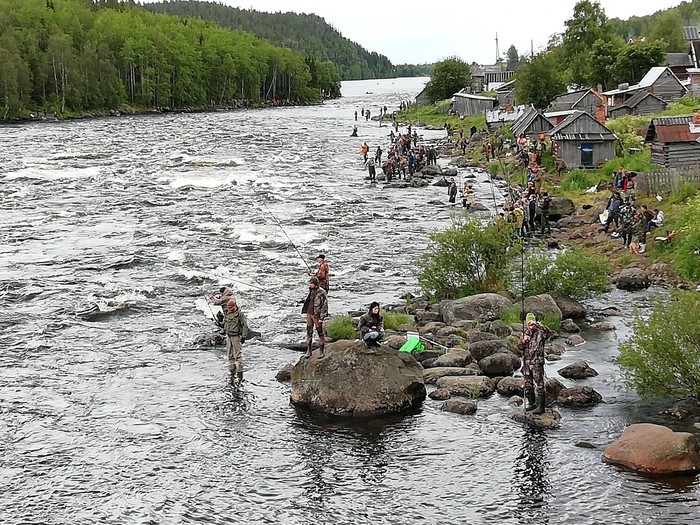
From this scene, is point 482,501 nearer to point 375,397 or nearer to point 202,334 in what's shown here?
point 375,397

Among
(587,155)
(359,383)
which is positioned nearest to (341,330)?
(359,383)

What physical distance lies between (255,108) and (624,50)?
331 feet

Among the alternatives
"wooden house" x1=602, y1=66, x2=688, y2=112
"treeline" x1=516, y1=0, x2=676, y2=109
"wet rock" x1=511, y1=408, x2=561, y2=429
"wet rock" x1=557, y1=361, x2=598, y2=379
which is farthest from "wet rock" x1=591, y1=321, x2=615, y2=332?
"treeline" x1=516, y1=0, x2=676, y2=109

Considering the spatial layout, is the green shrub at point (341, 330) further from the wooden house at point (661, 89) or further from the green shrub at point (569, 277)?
the wooden house at point (661, 89)

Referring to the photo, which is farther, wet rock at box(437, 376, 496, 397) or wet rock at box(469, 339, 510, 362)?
wet rock at box(469, 339, 510, 362)

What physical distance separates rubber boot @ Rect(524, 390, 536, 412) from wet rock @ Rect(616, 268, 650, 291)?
37.5 ft

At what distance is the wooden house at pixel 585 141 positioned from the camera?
48.7m

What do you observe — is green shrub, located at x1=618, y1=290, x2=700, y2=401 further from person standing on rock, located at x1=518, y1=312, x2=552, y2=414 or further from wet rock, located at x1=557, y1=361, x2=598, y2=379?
person standing on rock, located at x1=518, y1=312, x2=552, y2=414

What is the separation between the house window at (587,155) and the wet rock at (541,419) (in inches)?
1346

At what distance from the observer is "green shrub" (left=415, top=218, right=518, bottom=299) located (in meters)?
26.4

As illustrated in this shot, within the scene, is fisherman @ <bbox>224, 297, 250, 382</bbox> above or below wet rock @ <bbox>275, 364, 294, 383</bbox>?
above

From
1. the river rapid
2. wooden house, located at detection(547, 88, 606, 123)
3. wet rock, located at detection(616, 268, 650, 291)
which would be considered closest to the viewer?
the river rapid

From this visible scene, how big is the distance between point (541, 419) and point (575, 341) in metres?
5.59

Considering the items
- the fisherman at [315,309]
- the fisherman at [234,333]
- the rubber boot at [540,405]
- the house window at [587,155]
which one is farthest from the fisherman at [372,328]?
the house window at [587,155]
